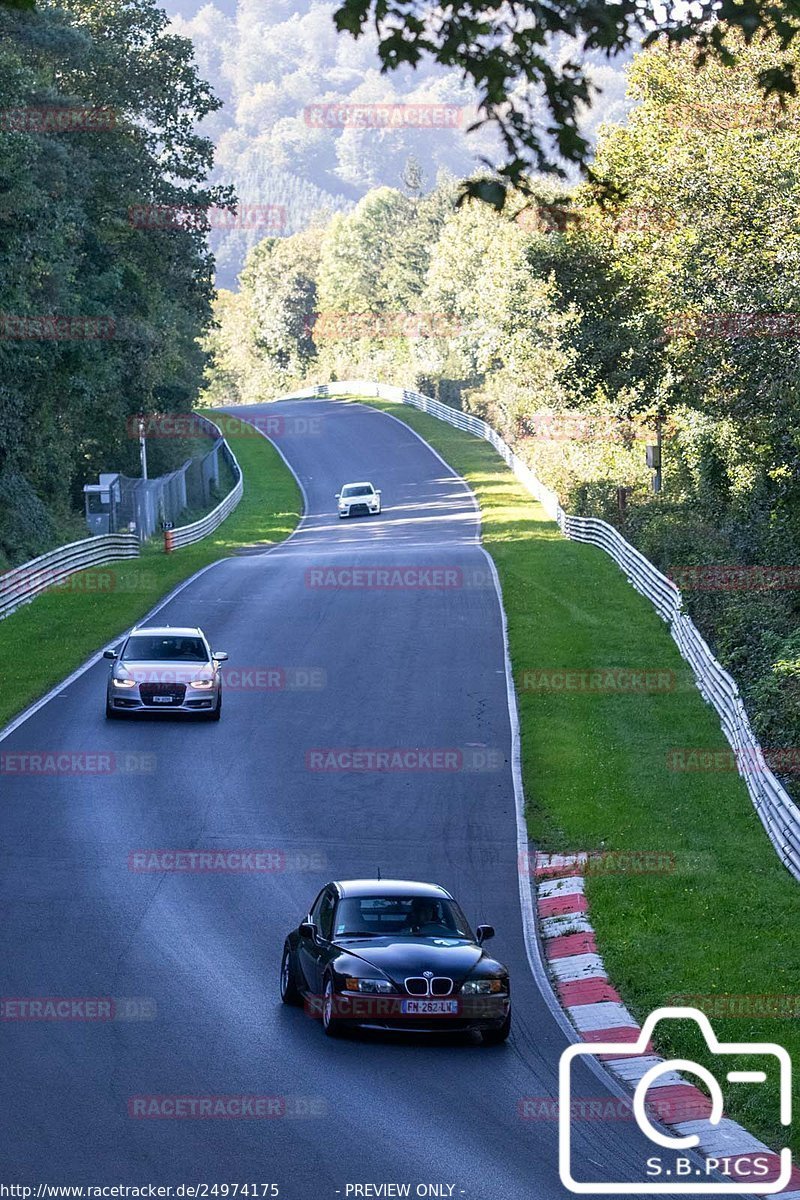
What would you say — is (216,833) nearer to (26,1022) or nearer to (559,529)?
(26,1022)

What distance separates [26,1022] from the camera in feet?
44.5

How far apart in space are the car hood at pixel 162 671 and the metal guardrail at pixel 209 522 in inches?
1051

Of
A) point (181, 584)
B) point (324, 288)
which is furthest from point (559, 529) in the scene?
point (324, 288)

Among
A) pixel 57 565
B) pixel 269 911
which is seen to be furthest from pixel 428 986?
pixel 57 565

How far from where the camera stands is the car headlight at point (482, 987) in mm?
13203

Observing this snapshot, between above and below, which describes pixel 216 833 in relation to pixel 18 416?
below

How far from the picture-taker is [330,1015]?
1326 centimetres

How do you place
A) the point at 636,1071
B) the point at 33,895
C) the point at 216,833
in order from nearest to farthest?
the point at 636,1071, the point at 33,895, the point at 216,833

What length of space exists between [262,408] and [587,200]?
112093mm

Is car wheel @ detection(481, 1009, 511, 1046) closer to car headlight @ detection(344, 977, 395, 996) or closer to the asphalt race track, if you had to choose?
the asphalt race track

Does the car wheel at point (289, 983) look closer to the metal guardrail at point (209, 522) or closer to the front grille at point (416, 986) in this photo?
the front grille at point (416, 986)

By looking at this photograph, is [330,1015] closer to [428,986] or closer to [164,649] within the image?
[428,986]

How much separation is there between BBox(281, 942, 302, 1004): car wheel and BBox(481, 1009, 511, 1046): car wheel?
5.83 feet

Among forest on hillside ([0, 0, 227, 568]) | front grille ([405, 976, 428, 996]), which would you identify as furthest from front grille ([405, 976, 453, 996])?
forest on hillside ([0, 0, 227, 568])
